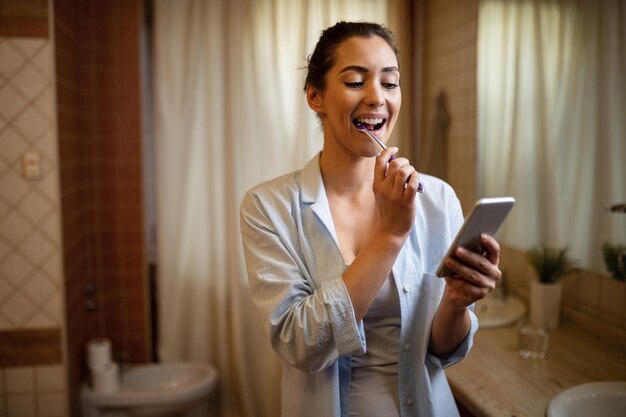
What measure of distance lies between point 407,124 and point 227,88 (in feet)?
2.71

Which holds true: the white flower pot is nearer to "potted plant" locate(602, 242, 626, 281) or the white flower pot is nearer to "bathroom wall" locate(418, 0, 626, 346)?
"bathroom wall" locate(418, 0, 626, 346)

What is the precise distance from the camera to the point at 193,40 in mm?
2357

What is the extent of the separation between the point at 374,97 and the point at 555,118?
41.5 inches

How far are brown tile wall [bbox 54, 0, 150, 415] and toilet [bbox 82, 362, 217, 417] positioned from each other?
14cm

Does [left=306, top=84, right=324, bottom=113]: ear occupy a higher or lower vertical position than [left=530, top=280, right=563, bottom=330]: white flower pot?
higher

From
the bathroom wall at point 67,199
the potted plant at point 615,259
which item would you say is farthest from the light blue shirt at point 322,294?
the bathroom wall at point 67,199

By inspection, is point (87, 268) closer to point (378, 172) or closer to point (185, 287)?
point (185, 287)

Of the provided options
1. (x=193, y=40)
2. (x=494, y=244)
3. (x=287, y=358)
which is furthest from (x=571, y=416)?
(x=193, y=40)


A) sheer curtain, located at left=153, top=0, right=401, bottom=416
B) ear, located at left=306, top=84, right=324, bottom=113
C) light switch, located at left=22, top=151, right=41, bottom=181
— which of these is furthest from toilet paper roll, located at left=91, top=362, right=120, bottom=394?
ear, located at left=306, top=84, right=324, bottom=113

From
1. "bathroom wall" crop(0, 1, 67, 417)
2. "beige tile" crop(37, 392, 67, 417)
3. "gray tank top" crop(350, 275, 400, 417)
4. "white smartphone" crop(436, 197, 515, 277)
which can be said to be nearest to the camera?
"white smartphone" crop(436, 197, 515, 277)

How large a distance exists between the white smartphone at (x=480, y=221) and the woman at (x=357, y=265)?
5 centimetres

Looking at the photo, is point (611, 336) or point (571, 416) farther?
point (611, 336)

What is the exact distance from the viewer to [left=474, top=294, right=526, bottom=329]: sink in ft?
5.87

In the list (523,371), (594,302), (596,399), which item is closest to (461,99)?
(594,302)
